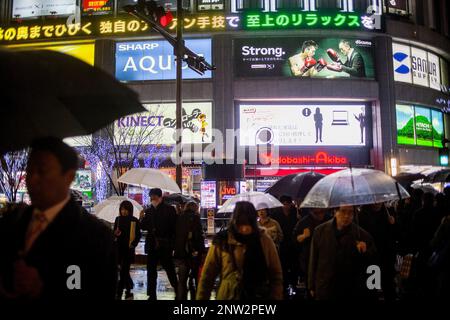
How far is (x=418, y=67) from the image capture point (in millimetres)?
26781

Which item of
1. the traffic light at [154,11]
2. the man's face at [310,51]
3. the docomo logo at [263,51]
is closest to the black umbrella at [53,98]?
the traffic light at [154,11]

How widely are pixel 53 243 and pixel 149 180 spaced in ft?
21.6

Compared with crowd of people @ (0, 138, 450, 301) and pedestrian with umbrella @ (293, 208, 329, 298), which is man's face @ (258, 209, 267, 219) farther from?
pedestrian with umbrella @ (293, 208, 329, 298)

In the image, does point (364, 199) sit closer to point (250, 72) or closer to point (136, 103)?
point (136, 103)

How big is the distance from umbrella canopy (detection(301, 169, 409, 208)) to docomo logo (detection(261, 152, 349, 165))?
18.7 metres

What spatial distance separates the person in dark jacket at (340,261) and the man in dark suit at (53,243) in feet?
8.29

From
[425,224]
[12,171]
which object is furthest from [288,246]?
[12,171]

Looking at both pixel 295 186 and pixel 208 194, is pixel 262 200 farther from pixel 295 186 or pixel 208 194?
pixel 208 194

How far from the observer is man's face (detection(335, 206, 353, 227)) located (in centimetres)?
437

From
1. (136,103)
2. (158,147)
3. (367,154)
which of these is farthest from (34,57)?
(367,154)

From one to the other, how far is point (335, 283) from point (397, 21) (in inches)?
1010

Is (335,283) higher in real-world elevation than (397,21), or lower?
lower

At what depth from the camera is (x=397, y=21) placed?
25750 mm

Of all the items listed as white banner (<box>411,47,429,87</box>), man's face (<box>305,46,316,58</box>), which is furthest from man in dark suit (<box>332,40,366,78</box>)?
white banner (<box>411,47,429,87</box>)
